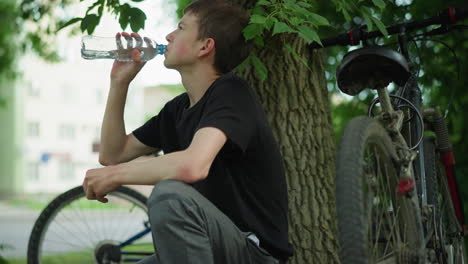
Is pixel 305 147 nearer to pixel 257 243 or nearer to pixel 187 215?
pixel 257 243

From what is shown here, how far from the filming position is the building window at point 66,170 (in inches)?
1574

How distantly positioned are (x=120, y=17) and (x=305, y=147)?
1143mm

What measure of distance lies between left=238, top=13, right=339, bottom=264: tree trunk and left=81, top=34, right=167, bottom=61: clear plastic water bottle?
2.05 feet

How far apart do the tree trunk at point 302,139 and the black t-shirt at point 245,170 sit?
0.74 metres

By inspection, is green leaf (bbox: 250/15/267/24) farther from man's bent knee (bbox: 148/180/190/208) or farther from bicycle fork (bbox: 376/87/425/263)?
man's bent knee (bbox: 148/180/190/208)

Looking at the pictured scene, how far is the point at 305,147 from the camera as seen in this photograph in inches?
126

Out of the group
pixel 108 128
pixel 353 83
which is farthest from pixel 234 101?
pixel 108 128

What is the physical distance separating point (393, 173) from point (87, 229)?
216 cm

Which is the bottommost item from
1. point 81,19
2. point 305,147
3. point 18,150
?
point 305,147

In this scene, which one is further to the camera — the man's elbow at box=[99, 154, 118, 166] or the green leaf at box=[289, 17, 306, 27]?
the man's elbow at box=[99, 154, 118, 166]

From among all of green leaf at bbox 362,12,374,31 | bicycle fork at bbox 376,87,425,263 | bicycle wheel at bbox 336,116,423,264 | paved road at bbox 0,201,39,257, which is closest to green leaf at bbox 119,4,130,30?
green leaf at bbox 362,12,374,31

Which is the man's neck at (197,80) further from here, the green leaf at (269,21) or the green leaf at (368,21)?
the green leaf at (368,21)

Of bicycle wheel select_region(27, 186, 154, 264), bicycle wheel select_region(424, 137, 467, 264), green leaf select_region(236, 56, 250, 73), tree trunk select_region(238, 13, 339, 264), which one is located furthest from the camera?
bicycle wheel select_region(27, 186, 154, 264)

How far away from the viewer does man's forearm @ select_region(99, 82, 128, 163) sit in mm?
2756
